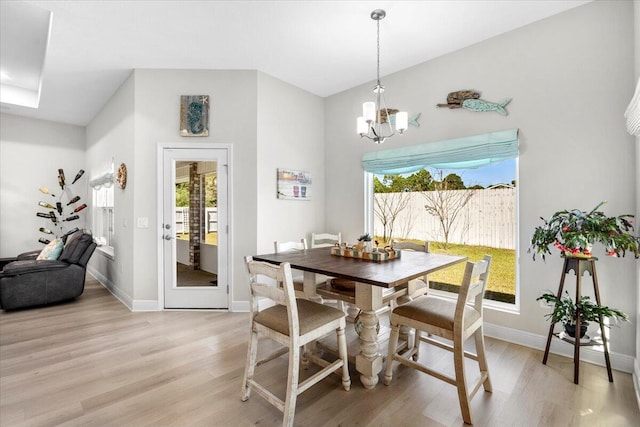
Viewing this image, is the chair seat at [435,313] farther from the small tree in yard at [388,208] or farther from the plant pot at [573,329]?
the small tree in yard at [388,208]

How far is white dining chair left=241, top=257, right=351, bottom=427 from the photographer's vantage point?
5.45 feet

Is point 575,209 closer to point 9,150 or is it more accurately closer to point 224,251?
point 224,251

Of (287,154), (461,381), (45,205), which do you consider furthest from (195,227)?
(45,205)

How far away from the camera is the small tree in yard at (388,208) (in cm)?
383

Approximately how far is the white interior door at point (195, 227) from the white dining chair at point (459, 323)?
2439 millimetres

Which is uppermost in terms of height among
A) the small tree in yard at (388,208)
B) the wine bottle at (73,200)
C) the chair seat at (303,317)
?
the wine bottle at (73,200)

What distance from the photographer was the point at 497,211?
9.99 ft

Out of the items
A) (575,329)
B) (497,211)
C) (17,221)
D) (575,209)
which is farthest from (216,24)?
(17,221)

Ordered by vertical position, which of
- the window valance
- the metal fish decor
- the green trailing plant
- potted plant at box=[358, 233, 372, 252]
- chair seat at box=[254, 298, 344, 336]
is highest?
the metal fish decor

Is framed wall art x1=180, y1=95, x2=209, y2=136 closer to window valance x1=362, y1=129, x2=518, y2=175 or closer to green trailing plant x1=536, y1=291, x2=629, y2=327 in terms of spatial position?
window valance x1=362, y1=129, x2=518, y2=175

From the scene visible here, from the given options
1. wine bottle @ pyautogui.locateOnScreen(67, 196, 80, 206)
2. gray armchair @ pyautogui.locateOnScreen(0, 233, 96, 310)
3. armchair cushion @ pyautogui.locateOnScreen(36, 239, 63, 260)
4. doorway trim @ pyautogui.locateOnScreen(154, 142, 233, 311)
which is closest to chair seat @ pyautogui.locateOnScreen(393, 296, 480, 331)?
doorway trim @ pyautogui.locateOnScreen(154, 142, 233, 311)

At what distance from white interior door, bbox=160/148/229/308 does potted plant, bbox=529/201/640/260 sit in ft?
10.8

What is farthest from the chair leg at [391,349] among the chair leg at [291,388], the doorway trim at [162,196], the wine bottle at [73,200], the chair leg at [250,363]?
the wine bottle at [73,200]

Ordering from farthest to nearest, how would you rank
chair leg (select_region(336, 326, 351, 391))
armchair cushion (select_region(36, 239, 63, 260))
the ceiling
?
armchair cushion (select_region(36, 239, 63, 260)) → the ceiling → chair leg (select_region(336, 326, 351, 391))
